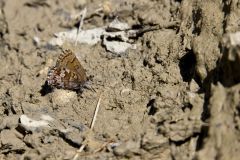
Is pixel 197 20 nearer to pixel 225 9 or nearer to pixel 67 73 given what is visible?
pixel 225 9

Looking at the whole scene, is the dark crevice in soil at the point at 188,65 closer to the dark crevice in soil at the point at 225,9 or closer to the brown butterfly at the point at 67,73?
the dark crevice in soil at the point at 225,9

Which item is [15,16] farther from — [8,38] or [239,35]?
[239,35]

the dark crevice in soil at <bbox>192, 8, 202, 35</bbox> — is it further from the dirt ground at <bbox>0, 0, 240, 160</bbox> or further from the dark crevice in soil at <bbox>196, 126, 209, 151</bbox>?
the dark crevice in soil at <bbox>196, 126, 209, 151</bbox>

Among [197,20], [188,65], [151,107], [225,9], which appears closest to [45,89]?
[151,107]

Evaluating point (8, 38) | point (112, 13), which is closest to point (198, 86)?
point (112, 13)

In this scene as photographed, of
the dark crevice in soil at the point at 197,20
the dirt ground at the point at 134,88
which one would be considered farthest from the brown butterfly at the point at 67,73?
the dark crevice in soil at the point at 197,20
